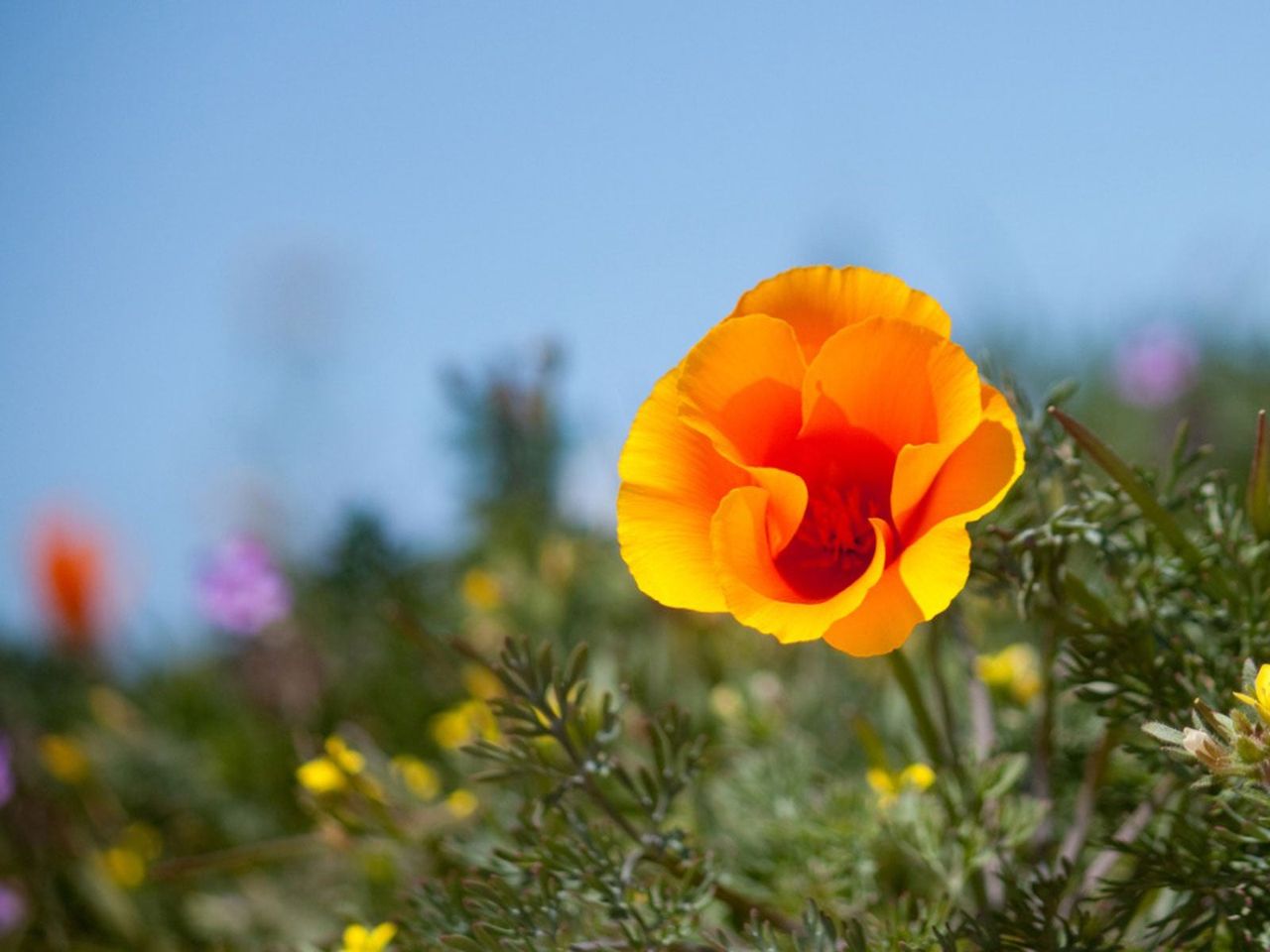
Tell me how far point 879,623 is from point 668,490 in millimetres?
141

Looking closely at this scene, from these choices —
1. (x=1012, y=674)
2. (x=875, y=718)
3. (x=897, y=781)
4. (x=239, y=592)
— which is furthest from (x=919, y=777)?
(x=239, y=592)

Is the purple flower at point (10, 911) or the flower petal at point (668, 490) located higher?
the flower petal at point (668, 490)

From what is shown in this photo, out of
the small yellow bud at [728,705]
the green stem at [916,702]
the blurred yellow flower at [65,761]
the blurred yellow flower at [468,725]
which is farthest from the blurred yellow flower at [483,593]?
the green stem at [916,702]

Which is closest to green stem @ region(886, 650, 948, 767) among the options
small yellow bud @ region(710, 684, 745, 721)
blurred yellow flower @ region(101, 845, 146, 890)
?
small yellow bud @ region(710, 684, 745, 721)

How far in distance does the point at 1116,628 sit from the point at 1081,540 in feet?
0.20

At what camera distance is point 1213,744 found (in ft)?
1.86

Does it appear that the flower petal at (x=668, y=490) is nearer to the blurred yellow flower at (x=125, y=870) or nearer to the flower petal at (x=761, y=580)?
the flower petal at (x=761, y=580)

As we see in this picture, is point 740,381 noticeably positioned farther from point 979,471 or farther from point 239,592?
point 239,592

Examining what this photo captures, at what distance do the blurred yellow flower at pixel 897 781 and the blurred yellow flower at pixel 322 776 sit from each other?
0.39 meters

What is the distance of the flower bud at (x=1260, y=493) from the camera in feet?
2.30

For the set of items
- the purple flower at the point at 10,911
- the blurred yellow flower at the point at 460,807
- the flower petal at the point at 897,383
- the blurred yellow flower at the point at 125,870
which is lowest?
the purple flower at the point at 10,911

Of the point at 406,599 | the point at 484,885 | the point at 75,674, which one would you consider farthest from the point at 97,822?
the point at 484,885

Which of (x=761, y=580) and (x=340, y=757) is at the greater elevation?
(x=761, y=580)

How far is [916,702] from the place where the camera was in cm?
77
